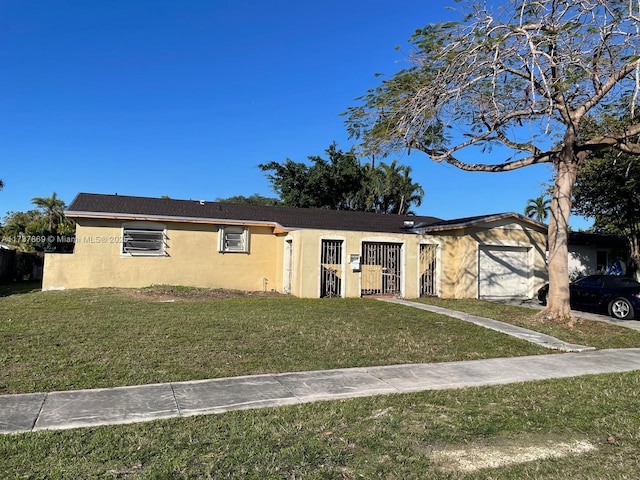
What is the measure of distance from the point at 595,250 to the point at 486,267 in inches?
295

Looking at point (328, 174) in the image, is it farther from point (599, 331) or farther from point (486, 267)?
point (599, 331)

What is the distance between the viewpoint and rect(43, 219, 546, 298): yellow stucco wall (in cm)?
1574

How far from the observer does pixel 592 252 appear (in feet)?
69.6

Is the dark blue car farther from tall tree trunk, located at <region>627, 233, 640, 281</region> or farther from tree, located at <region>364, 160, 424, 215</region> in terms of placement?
tree, located at <region>364, 160, 424, 215</region>

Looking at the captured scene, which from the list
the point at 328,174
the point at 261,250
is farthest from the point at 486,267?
the point at 328,174

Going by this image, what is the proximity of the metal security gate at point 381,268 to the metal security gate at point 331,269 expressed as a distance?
959 millimetres

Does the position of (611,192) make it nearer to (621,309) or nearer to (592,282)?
→ (592,282)

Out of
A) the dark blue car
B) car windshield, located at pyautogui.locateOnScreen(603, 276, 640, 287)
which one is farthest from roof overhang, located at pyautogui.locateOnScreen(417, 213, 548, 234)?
car windshield, located at pyautogui.locateOnScreen(603, 276, 640, 287)

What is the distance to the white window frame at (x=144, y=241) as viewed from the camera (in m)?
17.2

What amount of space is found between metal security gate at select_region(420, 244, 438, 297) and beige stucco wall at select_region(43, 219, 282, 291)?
18.1 ft

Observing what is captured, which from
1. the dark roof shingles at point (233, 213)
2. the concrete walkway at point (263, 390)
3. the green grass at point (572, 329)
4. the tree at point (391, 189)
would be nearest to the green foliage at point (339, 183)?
the tree at point (391, 189)

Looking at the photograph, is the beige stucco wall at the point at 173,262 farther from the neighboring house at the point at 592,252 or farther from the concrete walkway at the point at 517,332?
the neighboring house at the point at 592,252

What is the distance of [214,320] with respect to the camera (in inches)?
402

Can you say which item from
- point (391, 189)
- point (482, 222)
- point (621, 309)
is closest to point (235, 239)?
point (482, 222)
